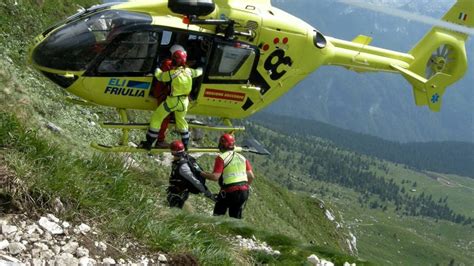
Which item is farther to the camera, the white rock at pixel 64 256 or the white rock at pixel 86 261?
the white rock at pixel 86 261

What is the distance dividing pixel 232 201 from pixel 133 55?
5101 mm

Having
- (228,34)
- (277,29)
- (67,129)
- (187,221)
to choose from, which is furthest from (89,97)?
(187,221)

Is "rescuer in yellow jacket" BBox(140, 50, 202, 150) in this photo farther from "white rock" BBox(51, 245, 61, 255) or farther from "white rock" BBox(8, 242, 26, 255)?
"white rock" BBox(8, 242, 26, 255)

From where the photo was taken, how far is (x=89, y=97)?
15.8 meters

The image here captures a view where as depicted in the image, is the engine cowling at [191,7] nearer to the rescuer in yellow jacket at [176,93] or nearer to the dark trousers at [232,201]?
the rescuer in yellow jacket at [176,93]

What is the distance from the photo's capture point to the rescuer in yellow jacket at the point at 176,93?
50.4ft

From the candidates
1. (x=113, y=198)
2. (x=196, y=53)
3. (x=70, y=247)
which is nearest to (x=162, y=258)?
(x=113, y=198)

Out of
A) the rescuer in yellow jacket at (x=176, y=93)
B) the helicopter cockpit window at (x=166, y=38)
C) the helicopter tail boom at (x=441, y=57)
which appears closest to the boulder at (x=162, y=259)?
the rescuer in yellow jacket at (x=176, y=93)

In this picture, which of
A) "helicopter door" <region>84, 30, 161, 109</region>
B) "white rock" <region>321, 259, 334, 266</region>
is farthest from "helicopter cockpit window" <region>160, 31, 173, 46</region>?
"white rock" <region>321, 259, 334, 266</region>

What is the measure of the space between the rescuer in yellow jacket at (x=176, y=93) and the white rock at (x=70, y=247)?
359 inches

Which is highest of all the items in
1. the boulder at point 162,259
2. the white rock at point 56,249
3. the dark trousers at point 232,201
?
the white rock at point 56,249

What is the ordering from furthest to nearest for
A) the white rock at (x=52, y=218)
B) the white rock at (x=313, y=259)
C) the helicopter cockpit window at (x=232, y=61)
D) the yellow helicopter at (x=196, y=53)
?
the helicopter cockpit window at (x=232, y=61) → the yellow helicopter at (x=196, y=53) → the white rock at (x=313, y=259) → the white rock at (x=52, y=218)

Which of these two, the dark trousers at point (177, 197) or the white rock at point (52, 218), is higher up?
the white rock at point (52, 218)

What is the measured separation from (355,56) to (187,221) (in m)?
14.1
